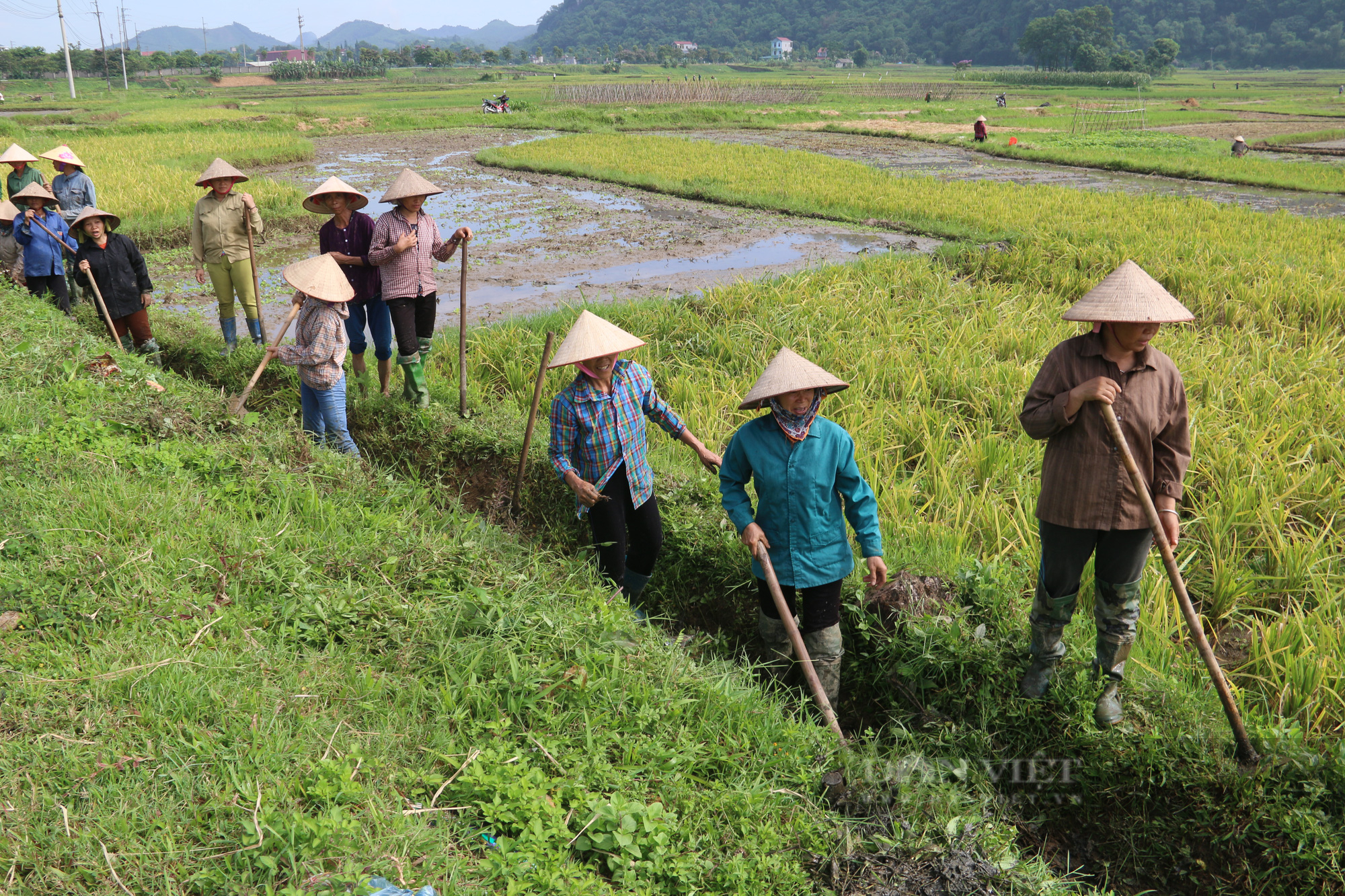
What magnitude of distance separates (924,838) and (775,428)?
1325 mm

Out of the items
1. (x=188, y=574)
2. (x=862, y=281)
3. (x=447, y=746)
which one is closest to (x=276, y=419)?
(x=188, y=574)

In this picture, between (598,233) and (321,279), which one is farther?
(598,233)

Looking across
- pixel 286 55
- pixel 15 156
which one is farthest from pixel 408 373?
pixel 286 55

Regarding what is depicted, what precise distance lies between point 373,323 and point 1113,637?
14.6 ft

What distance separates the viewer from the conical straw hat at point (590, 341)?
330cm

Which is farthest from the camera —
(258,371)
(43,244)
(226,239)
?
(43,244)

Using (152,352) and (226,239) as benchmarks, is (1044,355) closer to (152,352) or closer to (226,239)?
(226,239)

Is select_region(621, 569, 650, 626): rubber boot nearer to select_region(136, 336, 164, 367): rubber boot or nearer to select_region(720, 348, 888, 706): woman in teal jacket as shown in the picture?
select_region(720, 348, 888, 706): woman in teal jacket

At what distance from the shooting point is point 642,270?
33.3ft

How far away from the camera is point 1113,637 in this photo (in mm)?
2754

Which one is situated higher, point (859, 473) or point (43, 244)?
point (43, 244)

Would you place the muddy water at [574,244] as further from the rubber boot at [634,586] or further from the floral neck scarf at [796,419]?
the floral neck scarf at [796,419]

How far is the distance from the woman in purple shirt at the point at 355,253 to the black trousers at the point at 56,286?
323cm

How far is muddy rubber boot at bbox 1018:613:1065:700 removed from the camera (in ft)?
9.36
